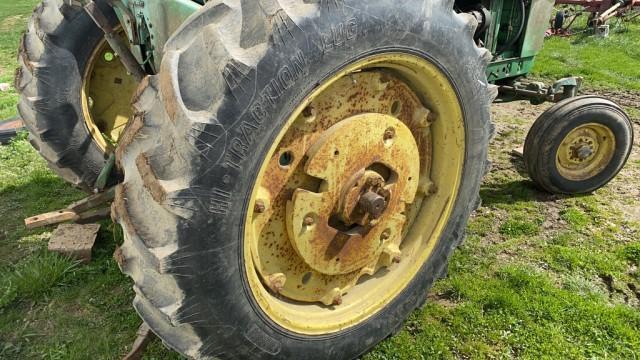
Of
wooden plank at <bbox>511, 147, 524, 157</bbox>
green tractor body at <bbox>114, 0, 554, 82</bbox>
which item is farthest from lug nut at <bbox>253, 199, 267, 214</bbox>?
wooden plank at <bbox>511, 147, 524, 157</bbox>

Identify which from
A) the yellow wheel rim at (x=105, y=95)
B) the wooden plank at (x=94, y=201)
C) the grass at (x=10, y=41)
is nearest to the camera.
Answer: the wooden plank at (x=94, y=201)

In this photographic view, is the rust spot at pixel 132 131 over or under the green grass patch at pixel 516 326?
over

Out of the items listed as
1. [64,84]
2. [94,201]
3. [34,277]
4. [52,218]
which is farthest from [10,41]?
[34,277]

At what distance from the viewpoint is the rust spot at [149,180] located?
1.42 metres

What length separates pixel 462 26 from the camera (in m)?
1.92

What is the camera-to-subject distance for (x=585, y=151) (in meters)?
3.57

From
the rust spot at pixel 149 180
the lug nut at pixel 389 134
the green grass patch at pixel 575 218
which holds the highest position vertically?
the lug nut at pixel 389 134

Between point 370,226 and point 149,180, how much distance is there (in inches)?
38.8

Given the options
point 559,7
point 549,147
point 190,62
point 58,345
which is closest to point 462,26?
point 190,62

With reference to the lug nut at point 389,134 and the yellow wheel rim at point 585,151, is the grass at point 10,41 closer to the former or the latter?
the lug nut at point 389,134

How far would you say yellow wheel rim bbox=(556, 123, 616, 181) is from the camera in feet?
11.8

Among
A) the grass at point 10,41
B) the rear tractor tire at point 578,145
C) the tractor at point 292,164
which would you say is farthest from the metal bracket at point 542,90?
the grass at point 10,41

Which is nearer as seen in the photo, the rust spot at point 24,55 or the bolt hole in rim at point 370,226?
the bolt hole in rim at point 370,226

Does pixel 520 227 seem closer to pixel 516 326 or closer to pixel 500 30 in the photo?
pixel 516 326
